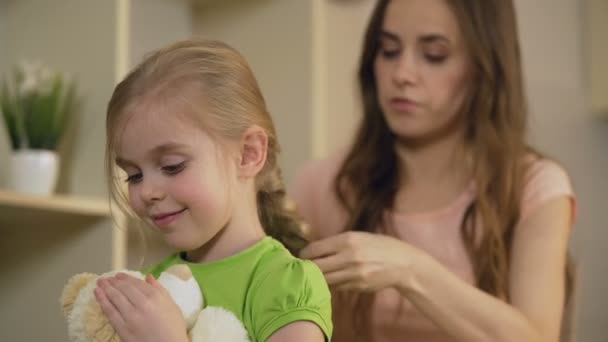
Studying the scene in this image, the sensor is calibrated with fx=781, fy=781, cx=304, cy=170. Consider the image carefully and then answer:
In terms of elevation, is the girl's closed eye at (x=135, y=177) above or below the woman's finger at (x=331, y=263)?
above

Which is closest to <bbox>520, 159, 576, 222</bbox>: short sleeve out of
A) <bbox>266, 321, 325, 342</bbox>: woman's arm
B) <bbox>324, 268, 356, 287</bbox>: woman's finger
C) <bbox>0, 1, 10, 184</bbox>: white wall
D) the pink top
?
the pink top

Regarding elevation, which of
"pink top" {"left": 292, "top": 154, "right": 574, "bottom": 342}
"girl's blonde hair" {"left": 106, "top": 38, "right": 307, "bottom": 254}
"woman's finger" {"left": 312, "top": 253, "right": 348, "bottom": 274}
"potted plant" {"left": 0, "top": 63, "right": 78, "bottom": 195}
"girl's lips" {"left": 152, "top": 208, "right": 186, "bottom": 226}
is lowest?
"pink top" {"left": 292, "top": 154, "right": 574, "bottom": 342}

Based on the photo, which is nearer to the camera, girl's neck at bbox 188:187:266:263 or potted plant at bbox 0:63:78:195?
girl's neck at bbox 188:187:266:263

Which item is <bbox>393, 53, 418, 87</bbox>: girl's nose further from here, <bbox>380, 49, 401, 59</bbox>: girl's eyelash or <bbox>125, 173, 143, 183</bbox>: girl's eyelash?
<bbox>125, 173, 143, 183</bbox>: girl's eyelash

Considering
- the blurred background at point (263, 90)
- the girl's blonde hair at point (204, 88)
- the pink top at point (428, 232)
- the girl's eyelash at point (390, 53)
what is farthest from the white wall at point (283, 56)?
the girl's blonde hair at point (204, 88)

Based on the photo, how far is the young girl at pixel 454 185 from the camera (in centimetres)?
125

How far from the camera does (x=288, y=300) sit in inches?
29.6

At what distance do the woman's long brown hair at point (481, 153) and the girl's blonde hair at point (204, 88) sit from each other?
557 millimetres

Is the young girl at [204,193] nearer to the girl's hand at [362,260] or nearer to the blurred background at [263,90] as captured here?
the girl's hand at [362,260]

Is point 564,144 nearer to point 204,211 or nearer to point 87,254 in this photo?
point 87,254

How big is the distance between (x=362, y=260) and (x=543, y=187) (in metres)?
0.44

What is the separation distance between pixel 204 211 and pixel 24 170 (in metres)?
0.69

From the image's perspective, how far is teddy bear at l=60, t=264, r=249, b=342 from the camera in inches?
29.1

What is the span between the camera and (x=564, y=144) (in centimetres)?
197
